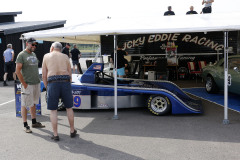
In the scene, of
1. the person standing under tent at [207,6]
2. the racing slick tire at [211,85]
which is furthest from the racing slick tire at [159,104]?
the person standing under tent at [207,6]

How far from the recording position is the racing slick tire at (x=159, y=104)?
250 inches

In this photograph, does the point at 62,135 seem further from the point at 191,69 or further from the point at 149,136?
the point at 191,69

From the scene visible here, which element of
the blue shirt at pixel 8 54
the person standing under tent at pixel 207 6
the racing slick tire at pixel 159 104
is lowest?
the racing slick tire at pixel 159 104

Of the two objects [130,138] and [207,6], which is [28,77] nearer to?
[130,138]

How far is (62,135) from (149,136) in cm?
166

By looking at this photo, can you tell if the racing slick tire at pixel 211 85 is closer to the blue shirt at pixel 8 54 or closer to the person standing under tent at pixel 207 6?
the person standing under tent at pixel 207 6

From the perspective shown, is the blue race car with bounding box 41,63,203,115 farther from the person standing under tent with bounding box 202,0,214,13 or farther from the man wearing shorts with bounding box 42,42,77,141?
the person standing under tent with bounding box 202,0,214,13

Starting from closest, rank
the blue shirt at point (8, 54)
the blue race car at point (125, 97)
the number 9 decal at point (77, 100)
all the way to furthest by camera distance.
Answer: the blue race car at point (125, 97), the number 9 decal at point (77, 100), the blue shirt at point (8, 54)

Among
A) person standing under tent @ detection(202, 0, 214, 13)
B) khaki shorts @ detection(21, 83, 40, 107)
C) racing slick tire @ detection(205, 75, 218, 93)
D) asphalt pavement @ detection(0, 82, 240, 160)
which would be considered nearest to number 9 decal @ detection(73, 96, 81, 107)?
asphalt pavement @ detection(0, 82, 240, 160)

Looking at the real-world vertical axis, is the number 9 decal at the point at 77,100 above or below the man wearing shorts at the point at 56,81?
below

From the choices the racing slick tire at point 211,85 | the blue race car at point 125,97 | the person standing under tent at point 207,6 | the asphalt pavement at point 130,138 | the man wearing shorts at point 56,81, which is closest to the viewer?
the asphalt pavement at point 130,138

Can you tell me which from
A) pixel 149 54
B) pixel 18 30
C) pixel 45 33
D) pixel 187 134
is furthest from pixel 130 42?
pixel 187 134

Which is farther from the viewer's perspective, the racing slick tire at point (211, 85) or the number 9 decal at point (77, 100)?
the racing slick tire at point (211, 85)

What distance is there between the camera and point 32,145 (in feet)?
14.9
